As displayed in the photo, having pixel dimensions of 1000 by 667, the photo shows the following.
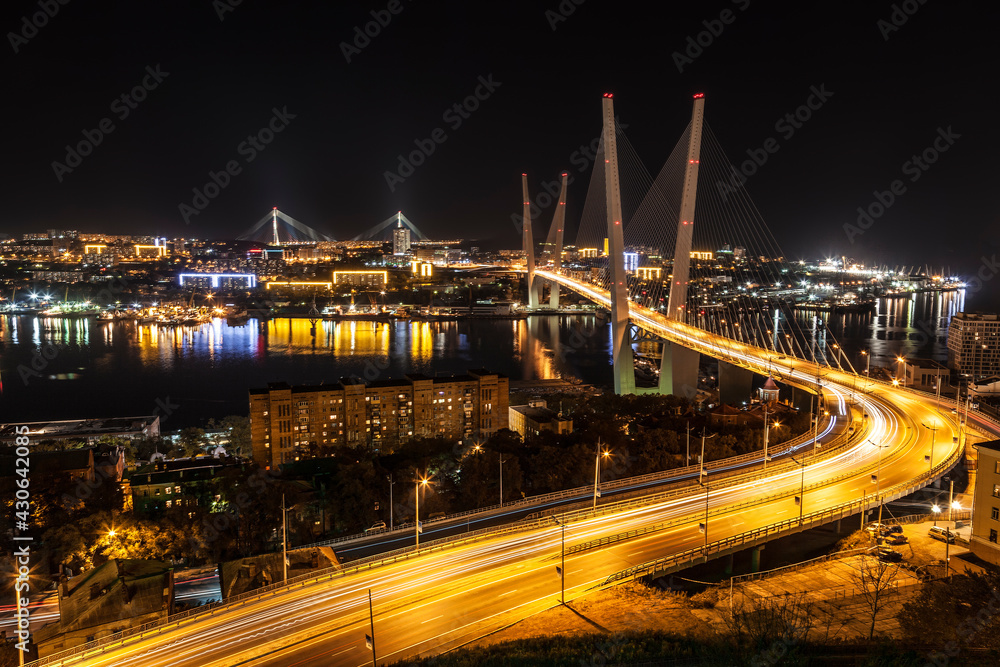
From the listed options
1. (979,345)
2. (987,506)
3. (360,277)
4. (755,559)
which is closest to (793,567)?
(755,559)

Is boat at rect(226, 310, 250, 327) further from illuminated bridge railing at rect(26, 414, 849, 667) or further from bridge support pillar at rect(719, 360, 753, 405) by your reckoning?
illuminated bridge railing at rect(26, 414, 849, 667)

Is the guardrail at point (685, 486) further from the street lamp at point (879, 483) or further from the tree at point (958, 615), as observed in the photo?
the tree at point (958, 615)

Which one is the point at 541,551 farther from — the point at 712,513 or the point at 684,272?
the point at 684,272

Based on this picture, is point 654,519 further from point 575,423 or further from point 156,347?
point 156,347

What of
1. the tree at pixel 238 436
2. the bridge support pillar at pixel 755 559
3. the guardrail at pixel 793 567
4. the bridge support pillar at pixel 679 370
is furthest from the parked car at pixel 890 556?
the tree at pixel 238 436

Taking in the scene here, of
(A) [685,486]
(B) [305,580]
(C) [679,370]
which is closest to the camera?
(B) [305,580]

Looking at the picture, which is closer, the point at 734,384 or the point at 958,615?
the point at 958,615
